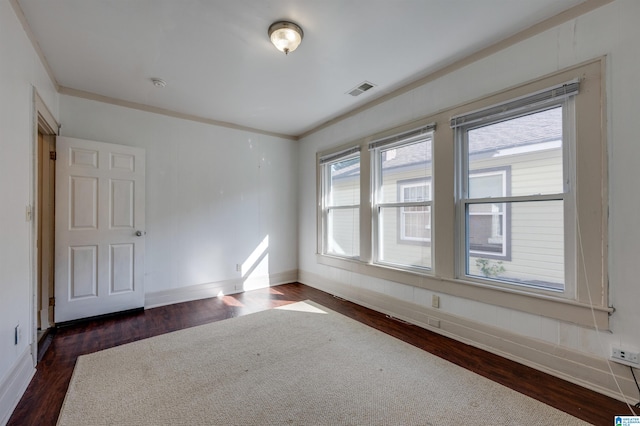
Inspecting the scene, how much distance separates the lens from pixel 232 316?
334 centimetres

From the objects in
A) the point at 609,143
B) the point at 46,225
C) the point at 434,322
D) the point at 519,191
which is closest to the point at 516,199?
the point at 519,191

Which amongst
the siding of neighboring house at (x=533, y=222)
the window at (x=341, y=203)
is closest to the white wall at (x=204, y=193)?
the window at (x=341, y=203)

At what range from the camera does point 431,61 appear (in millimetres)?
2691

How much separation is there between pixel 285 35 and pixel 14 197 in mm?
2287

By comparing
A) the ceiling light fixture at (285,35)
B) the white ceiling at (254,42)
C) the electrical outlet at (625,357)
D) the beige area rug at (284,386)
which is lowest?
the beige area rug at (284,386)

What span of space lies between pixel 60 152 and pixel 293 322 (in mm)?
3202

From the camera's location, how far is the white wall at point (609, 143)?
5.92 feet

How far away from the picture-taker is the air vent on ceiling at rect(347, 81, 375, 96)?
3.17 meters

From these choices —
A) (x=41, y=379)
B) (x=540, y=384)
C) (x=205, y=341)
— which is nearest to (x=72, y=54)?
(x=41, y=379)

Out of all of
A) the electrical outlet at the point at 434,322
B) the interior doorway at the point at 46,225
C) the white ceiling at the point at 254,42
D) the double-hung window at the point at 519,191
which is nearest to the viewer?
the white ceiling at the point at 254,42

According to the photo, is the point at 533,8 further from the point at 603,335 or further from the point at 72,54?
the point at 72,54

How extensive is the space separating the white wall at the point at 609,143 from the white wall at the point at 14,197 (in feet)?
10.4

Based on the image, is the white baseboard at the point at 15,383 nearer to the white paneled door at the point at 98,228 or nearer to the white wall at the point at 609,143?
the white paneled door at the point at 98,228

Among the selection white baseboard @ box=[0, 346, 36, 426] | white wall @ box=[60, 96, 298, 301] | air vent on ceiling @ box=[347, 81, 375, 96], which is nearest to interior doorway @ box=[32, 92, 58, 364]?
white wall @ box=[60, 96, 298, 301]
